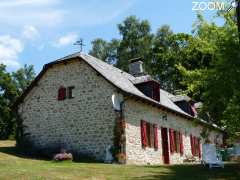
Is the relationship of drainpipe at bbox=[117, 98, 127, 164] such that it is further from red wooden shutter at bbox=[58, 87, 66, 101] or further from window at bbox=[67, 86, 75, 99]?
red wooden shutter at bbox=[58, 87, 66, 101]

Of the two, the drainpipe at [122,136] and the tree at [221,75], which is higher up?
the tree at [221,75]

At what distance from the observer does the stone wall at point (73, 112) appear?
2220 centimetres

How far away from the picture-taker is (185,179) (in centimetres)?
1462

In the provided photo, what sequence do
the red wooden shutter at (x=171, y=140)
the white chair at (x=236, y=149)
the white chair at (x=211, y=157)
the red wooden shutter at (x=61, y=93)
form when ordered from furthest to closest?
1. the red wooden shutter at (x=171, y=140)
2. the white chair at (x=236, y=149)
3. the red wooden shutter at (x=61, y=93)
4. the white chair at (x=211, y=157)

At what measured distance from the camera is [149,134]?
80.0 ft

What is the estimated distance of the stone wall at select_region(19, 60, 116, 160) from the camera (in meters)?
22.2

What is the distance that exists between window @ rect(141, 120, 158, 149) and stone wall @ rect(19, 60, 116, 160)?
2.23 metres

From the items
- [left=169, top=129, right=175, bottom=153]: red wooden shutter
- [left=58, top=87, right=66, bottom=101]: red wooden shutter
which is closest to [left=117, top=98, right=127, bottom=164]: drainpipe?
[left=58, top=87, right=66, bottom=101]: red wooden shutter

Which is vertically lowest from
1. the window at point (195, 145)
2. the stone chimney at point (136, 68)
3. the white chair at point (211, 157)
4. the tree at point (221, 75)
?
the white chair at point (211, 157)

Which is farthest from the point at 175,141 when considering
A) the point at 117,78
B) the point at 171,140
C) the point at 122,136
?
the point at 122,136

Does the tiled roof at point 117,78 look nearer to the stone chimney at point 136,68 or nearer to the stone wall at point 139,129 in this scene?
the stone wall at point 139,129

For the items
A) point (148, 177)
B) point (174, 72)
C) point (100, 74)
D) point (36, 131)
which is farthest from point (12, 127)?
point (148, 177)

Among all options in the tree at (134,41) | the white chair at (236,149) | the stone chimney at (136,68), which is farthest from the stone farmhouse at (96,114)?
the tree at (134,41)

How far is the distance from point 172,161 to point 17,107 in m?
9.63
